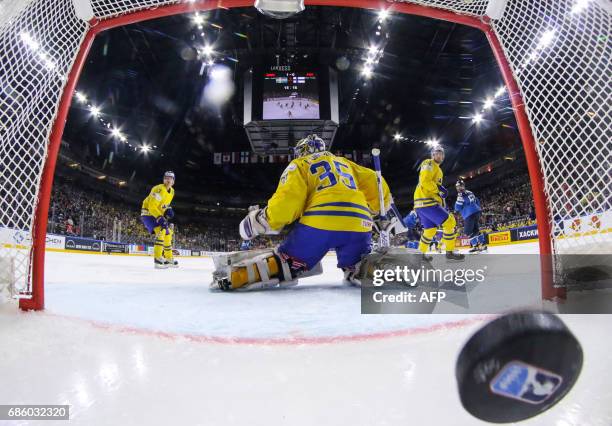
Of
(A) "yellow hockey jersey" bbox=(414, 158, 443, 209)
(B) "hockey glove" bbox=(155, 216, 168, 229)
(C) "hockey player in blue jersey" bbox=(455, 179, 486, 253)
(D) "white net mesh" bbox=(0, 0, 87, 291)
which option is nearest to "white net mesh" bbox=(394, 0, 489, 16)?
(D) "white net mesh" bbox=(0, 0, 87, 291)

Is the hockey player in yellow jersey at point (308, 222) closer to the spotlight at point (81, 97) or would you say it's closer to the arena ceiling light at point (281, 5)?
the arena ceiling light at point (281, 5)

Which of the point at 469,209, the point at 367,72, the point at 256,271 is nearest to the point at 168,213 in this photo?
the point at 256,271

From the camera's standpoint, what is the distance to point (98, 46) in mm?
10094

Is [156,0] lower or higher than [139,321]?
higher

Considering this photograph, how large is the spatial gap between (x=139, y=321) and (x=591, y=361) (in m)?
1.46

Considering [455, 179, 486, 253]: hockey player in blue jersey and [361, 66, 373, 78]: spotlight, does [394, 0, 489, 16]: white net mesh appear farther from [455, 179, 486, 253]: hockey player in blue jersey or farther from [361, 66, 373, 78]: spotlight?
[361, 66, 373, 78]: spotlight

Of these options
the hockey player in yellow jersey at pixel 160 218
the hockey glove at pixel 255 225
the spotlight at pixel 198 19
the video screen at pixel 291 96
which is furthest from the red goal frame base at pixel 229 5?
the spotlight at pixel 198 19

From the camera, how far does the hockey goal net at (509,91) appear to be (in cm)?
156

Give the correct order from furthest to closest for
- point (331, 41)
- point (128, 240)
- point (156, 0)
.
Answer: point (128, 240) → point (331, 41) → point (156, 0)

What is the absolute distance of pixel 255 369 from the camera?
2.84 ft

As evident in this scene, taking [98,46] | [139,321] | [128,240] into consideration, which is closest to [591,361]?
[139,321]

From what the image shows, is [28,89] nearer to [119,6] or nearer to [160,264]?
[119,6]

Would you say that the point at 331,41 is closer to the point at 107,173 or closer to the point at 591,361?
the point at 591,361

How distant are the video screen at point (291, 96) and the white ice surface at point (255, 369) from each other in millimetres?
8064
